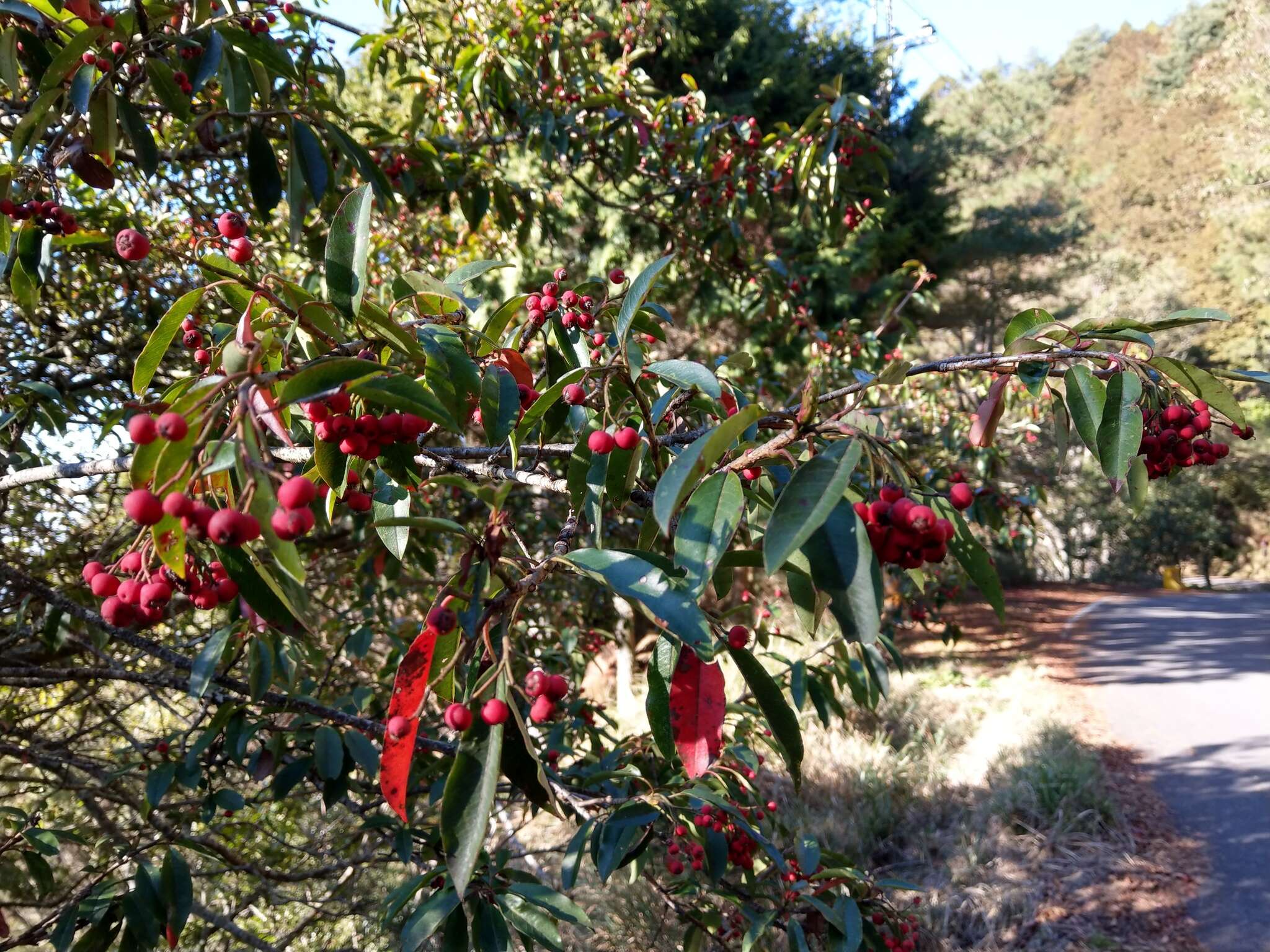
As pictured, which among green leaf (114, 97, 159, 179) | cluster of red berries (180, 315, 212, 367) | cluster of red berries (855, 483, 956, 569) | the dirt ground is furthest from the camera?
the dirt ground

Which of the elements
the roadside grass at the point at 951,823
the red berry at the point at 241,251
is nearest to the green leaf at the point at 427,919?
the red berry at the point at 241,251

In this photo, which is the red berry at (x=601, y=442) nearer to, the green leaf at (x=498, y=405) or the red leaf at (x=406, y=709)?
the green leaf at (x=498, y=405)

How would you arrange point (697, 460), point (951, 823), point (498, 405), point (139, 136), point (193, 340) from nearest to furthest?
point (697, 460)
point (498, 405)
point (193, 340)
point (139, 136)
point (951, 823)

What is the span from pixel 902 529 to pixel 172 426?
0.69m

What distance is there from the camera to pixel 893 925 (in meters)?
2.01

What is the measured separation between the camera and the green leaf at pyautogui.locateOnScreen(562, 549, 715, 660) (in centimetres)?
73

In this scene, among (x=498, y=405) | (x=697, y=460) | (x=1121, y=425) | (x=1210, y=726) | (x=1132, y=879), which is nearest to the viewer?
Answer: (x=697, y=460)

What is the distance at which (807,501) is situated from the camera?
710mm

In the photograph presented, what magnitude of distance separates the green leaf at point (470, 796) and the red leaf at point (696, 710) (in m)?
0.23

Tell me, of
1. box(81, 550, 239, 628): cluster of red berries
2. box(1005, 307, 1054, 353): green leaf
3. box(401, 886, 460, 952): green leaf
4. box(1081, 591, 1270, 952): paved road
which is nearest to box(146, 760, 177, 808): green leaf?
box(401, 886, 460, 952): green leaf

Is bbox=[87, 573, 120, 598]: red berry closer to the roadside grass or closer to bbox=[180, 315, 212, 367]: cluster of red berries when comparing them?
bbox=[180, 315, 212, 367]: cluster of red berries

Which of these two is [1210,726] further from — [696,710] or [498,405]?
[498,405]

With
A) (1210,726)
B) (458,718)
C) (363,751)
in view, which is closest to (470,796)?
(458,718)

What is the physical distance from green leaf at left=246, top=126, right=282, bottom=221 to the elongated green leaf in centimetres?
152
